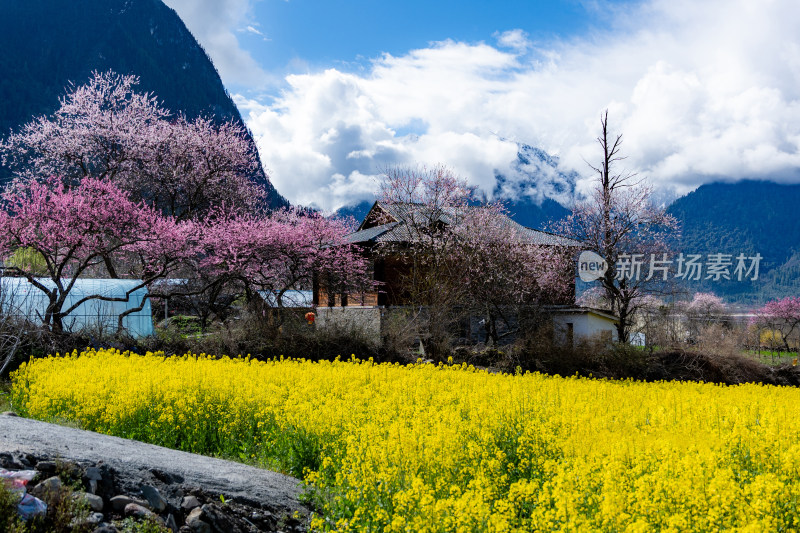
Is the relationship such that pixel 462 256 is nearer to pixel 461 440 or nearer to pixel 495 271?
pixel 495 271

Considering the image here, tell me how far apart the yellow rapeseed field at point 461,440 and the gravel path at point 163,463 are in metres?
0.40

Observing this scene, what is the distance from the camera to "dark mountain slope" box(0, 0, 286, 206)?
81.6 meters

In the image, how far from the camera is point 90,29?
102125 mm

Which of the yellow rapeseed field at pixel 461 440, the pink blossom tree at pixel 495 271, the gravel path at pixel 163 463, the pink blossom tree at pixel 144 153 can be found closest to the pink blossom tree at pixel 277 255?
the pink blossom tree at pixel 495 271

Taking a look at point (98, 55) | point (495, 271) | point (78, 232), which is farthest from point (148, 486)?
point (98, 55)

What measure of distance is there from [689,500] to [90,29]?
11803 cm

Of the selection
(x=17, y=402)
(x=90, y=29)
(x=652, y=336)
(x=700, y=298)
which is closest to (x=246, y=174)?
(x=652, y=336)

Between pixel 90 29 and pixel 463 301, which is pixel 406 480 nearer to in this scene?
pixel 463 301

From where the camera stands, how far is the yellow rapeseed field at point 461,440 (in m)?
3.86

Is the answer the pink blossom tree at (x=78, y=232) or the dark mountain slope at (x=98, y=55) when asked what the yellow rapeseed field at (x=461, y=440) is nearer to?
the pink blossom tree at (x=78, y=232)

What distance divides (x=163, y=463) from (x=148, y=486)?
649 millimetres

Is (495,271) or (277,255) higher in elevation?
(277,255)

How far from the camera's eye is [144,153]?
1101 inches

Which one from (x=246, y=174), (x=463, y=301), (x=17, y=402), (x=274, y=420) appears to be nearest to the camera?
(x=274, y=420)
